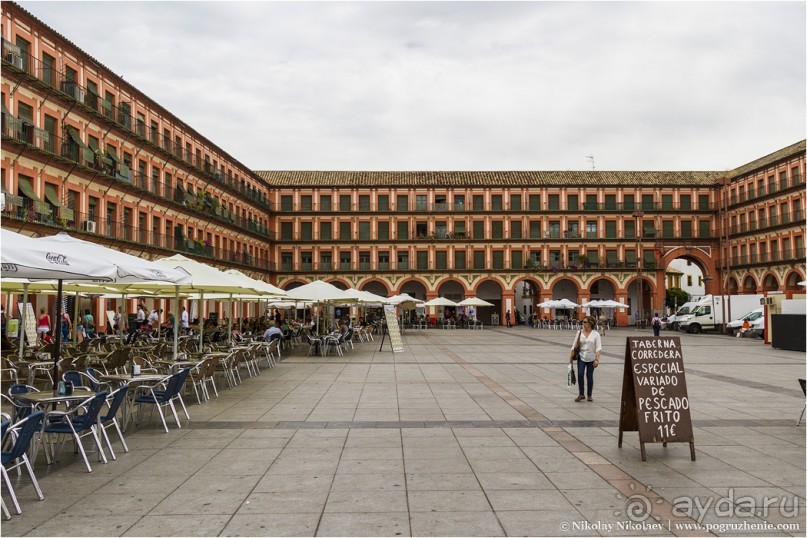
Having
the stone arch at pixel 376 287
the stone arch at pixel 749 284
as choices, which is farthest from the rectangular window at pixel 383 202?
the stone arch at pixel 749 284

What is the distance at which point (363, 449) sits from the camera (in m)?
7.34

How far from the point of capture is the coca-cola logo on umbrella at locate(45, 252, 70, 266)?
23.5 ft

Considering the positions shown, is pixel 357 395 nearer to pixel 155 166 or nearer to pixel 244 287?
pixel 244 287

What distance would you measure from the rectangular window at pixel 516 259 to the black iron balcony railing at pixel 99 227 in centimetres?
2286

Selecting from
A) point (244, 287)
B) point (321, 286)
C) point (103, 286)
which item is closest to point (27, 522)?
point (244, 287)

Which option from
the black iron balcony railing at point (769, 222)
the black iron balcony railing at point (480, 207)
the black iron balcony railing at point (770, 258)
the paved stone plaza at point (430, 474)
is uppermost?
the black iron balcony railing at point (480, 207)

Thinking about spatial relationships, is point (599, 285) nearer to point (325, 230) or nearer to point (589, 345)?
point (325, 230)

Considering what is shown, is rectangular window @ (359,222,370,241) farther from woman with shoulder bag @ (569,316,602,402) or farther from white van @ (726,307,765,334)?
woman with shoulder bag @ (569,316,602,402)

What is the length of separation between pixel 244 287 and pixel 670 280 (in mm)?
77904

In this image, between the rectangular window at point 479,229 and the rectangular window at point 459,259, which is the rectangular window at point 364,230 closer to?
the rectangular window at point 459,259

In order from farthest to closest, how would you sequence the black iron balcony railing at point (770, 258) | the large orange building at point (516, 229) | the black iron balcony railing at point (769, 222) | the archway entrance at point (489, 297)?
the archway entrance at point (489, 297)
the large orange building at point (516, 229)
the black iron balcony railing at point (769, 222)
the black iron balcony railing at point (770, 258)

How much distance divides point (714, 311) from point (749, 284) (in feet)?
48.2

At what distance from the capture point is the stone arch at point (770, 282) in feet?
160

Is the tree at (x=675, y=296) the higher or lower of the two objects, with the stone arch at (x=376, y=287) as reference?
lower
